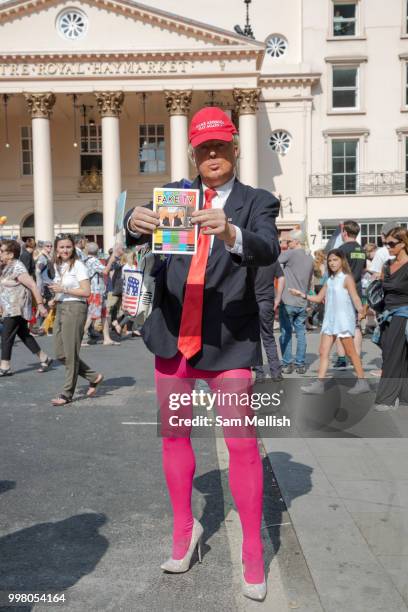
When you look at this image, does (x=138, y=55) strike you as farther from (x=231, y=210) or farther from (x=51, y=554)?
(x=51, y=554)

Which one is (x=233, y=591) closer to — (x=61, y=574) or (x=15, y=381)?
(x=61, y=574)

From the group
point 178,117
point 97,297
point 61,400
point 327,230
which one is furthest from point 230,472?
point 327,230

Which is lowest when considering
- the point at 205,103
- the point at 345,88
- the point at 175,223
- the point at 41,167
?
the point at 175,223

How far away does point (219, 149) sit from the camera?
10.6ft

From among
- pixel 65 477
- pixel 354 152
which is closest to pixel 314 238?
pixel 354 152

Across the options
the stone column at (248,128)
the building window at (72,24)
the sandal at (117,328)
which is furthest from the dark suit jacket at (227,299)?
the building window at (72,24)

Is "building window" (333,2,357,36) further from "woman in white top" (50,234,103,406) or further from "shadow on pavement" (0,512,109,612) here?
"shadow on pavement" (0,512,109,612)

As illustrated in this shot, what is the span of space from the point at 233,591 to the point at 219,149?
2.04 m

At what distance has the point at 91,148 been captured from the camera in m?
39.4

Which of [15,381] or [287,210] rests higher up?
→ [287,210]

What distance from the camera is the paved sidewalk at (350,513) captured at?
10.8ft

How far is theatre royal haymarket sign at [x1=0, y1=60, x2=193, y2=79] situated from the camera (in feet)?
114

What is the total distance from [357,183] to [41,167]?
16.5 meters

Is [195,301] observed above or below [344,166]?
below
